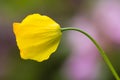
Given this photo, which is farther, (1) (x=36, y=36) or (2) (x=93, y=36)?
(2) (x=93, y=36)

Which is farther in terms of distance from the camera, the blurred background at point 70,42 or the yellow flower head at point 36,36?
the blurred background at point 70,42

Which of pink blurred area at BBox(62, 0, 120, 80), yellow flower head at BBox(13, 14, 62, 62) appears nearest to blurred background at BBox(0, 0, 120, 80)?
pink blurred area at BBox(62, 0, 120, 80)

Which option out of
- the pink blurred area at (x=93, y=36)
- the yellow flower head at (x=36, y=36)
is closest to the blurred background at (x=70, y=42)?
the pink blurred area at (x=93, y=36)

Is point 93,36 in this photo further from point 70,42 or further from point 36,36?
point 36,36

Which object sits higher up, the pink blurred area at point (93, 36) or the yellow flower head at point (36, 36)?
the yellow flower head at point (36, 36)

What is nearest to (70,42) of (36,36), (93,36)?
(93,36)

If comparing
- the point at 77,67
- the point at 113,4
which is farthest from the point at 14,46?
the point at 113,4

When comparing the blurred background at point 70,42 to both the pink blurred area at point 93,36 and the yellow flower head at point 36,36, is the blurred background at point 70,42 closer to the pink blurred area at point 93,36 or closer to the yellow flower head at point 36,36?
the pink blurred area at point 93,36
